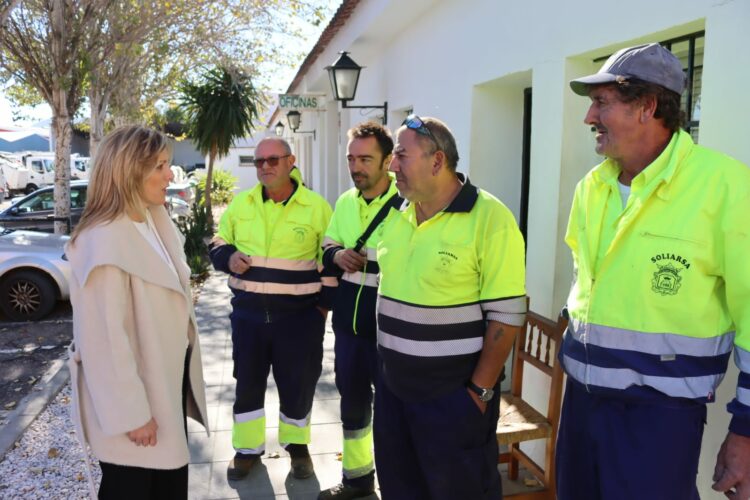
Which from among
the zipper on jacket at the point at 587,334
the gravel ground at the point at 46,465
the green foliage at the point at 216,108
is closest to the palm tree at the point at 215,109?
the green foliage at the point at 216,108

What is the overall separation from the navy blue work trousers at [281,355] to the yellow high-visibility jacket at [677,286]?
2008 mm

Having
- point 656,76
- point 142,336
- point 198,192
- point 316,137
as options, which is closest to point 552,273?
point 656,76

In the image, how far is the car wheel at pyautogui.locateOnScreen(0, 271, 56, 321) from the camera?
7695 mm

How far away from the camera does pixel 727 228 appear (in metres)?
1.78

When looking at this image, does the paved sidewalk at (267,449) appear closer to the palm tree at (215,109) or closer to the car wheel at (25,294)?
the car wheel at (25,294)

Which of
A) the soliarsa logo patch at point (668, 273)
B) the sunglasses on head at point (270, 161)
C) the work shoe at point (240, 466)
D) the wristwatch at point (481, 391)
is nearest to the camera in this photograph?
the soliarsa logo patch at point (668, 273)

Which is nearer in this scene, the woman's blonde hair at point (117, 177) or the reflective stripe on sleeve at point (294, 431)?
the woman's blonde hair at point (117, 177)

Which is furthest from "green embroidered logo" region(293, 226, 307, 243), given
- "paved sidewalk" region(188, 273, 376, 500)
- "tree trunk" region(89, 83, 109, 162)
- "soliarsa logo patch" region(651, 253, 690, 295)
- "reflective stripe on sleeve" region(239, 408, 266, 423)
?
"tree trunk" region(89, 83, 109, 162)

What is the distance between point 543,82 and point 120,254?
9.11 feet

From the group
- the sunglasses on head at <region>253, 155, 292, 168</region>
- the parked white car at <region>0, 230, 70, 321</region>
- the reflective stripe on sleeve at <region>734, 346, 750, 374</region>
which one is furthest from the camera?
the parked white car at <region>0, 230, 70, 321</region>

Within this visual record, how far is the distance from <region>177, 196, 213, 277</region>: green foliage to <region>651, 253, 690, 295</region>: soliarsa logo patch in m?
9.07

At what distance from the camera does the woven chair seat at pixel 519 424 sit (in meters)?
3.11

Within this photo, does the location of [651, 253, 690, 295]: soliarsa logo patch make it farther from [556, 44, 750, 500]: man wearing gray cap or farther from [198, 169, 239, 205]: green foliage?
[198, 169, 239, 205]: green foliage

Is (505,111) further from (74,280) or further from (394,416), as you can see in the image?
(74,280)
